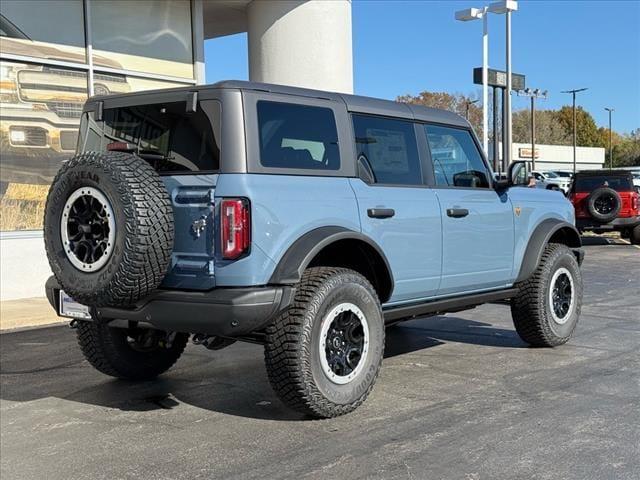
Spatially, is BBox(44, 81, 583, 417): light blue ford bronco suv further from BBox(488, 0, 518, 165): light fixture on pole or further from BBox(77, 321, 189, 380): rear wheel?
BBox(488, 0, 518, 165): light fixture on pole

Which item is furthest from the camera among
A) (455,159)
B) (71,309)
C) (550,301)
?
(550,301)

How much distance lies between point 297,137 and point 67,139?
792cm

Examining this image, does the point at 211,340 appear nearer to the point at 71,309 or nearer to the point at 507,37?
the point at 71,309

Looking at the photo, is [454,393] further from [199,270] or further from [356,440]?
[199,270]

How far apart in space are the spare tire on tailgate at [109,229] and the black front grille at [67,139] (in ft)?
24.5

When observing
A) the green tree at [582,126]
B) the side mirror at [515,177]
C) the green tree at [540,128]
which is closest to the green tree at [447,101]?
the green tree at [540,128]

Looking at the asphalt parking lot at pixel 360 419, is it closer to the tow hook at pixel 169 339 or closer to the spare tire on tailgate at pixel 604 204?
the tow hook at pixel 169 339

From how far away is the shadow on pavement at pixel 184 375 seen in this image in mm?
5324

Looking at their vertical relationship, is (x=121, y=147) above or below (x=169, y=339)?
above

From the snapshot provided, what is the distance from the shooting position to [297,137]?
487 centimetres

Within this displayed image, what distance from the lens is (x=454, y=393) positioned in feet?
17.6

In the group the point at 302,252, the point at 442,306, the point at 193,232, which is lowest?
the point at 442,306

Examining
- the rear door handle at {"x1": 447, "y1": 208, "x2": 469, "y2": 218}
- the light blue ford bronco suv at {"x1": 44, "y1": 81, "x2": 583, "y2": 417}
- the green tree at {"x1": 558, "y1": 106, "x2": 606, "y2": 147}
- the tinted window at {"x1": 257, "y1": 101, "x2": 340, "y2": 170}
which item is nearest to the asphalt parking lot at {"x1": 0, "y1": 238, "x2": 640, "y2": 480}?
the light blue ford bronco suv at {"x1": 44, "y1": 81, "x2": 583, "y2": 417}

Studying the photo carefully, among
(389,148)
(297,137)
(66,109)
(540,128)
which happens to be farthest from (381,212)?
(540,128)
